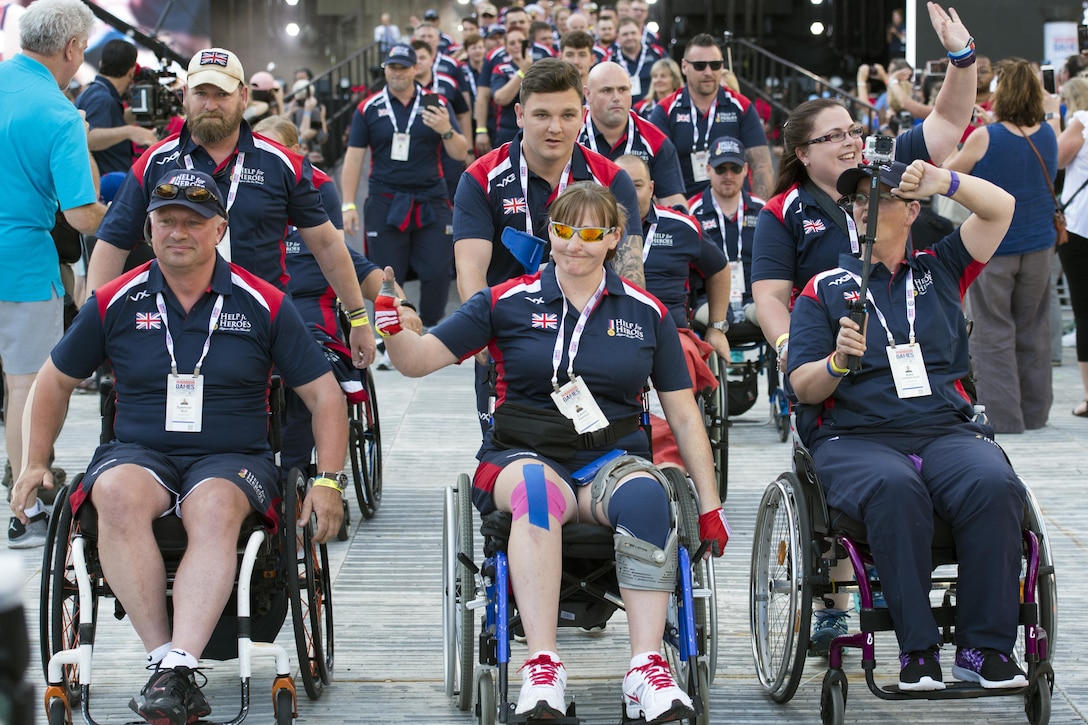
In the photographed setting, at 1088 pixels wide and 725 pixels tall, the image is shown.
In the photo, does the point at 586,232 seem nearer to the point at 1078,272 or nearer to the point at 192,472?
the point at 192,472

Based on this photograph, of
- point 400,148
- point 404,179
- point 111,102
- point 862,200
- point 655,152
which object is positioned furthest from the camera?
point 404,179

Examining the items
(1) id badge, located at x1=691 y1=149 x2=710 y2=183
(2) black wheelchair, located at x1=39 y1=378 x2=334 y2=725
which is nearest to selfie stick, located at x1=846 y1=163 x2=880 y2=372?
(2) black wheelchair, located at x1=39 y1=378 x2=334 y2=725

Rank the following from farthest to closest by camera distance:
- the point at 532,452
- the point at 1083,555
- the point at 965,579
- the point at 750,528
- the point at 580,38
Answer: the point at 580,38, the point at 750,528, the point at 1083,555, the point at 532,452, the point at 965,579

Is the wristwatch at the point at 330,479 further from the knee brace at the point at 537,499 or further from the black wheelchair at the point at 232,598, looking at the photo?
the knee brace at the point at 537,499

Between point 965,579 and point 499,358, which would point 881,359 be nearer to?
point 965,579

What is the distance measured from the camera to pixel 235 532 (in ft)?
11.3

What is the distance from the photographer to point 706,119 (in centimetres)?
780

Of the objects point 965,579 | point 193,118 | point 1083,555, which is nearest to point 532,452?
point 965,579

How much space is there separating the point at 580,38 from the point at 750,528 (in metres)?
3.89

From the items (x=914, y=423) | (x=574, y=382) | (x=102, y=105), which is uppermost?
(x=102, y=105)

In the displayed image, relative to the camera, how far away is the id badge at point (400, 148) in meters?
8.71

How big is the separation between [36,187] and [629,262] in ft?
8.32

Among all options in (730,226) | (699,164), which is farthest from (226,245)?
(699,164)

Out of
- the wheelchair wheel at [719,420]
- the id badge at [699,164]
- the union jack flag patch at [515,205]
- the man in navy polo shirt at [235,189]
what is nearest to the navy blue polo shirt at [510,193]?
the union jack flag patch at [515,205]
